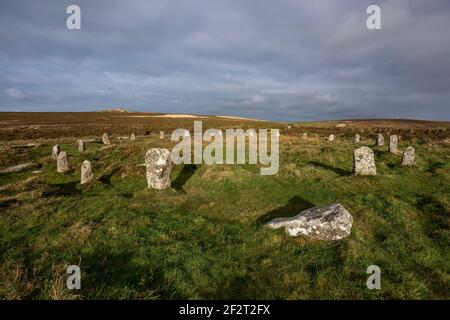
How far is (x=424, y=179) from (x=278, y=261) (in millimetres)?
13962

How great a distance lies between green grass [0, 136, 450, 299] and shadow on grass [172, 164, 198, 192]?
0.49m

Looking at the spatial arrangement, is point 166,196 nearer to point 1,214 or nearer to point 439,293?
point 1,214

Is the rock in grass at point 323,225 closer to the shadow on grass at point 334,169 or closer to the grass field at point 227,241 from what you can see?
the grass field at point 227,241

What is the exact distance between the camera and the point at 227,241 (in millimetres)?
9609

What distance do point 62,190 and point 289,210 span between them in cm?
1380

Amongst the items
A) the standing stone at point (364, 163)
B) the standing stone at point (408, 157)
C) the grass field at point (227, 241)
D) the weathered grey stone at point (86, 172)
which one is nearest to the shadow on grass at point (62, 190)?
the grass field at point (227, 241)

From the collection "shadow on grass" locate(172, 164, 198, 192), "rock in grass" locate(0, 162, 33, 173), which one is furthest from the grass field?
"rock in grass" locate(0, 162, 33, 173)

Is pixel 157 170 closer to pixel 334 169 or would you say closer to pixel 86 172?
pixel 86 172

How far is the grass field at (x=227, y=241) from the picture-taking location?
695 cm

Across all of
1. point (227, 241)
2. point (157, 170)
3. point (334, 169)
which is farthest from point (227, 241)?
point (334, 169)

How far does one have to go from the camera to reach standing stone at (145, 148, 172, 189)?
16.3 metres

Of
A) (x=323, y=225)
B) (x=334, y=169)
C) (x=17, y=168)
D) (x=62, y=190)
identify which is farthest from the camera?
(x=17, y=168)

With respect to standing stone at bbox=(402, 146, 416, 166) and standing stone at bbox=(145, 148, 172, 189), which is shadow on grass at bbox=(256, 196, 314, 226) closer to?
standing stone at bbox=(145, 148, 172, 189)

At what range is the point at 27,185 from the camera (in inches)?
731
